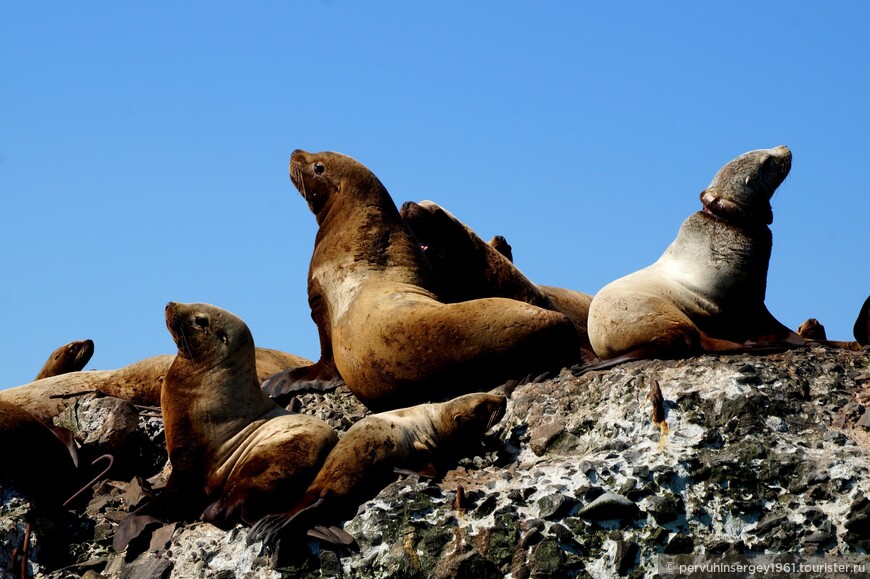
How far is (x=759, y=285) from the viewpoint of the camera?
31.6 ft

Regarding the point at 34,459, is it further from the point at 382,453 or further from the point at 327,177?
the point at 327,177

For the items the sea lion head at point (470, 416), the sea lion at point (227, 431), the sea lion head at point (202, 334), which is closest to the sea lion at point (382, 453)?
the sea lion head at point (470, 416)

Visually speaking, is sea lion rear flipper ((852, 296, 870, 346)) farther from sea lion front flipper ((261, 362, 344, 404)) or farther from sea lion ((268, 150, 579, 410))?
sea lion front flipper ((261, 362, 344, 404))

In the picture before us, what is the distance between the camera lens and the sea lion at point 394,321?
8.99 m

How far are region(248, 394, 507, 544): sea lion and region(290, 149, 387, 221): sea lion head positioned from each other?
2.88 meters

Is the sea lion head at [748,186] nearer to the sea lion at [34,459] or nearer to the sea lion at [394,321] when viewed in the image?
the sea lion at [394,321]

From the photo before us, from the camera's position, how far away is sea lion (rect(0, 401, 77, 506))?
849 centimetres

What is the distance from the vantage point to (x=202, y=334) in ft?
27.0

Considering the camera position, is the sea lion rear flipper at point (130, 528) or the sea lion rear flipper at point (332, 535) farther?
the sea lion rear flipper at point (130, 528)

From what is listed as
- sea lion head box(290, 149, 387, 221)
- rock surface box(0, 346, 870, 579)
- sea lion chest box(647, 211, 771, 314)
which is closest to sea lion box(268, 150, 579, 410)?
sea lion head box(290, 149, 387, 221)

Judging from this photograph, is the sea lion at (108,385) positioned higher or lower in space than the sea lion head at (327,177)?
lower

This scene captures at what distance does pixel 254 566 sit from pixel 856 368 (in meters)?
3.94

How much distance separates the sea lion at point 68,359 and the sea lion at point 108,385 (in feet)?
6.18

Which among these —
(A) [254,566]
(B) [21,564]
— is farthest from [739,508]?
(B) [21,564]
